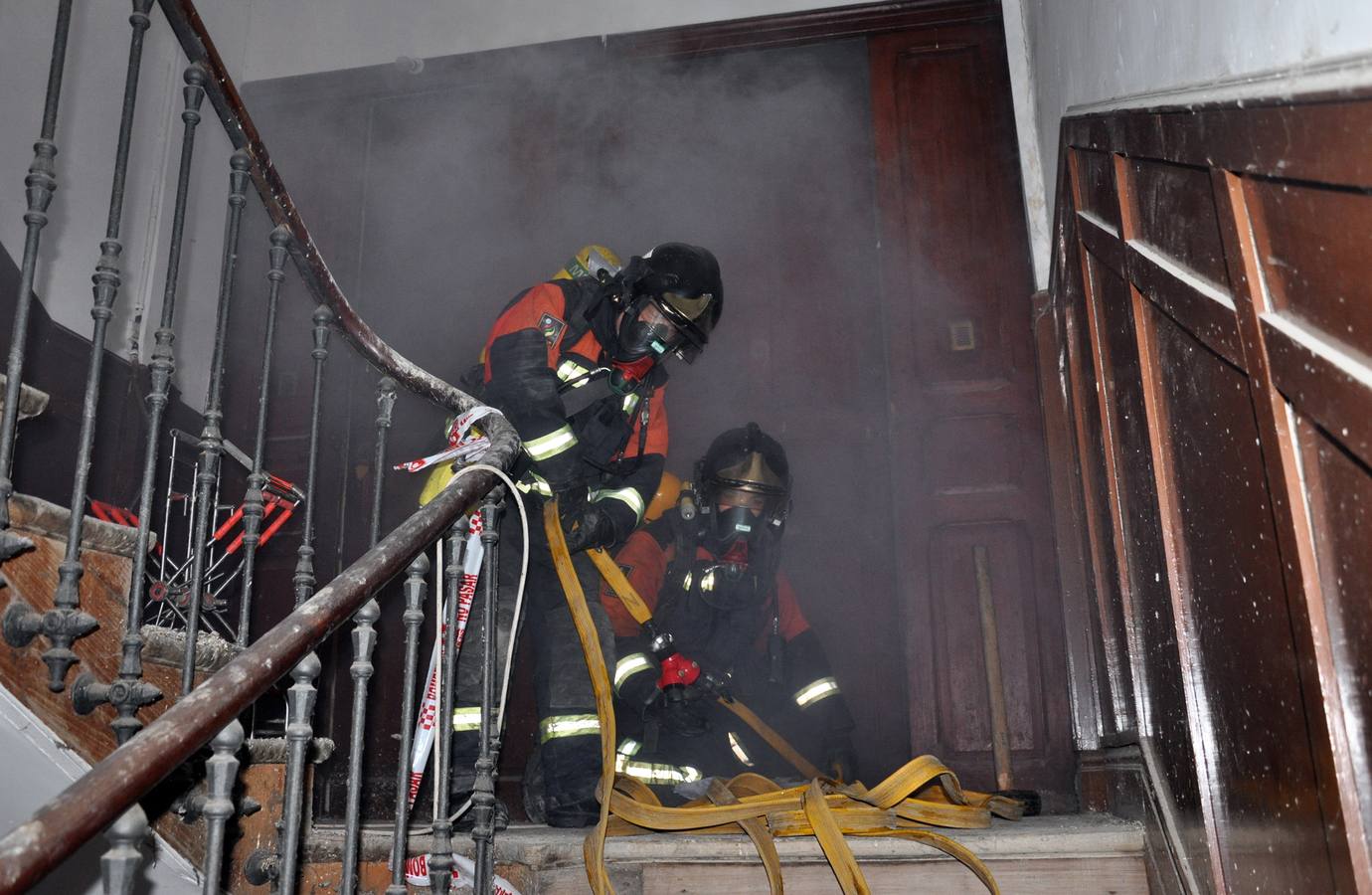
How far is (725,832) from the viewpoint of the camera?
2.28 metres

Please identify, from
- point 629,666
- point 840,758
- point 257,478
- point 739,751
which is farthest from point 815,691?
point 257,478

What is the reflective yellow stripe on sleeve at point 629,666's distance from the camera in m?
3.46

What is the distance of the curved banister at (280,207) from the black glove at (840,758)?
199 centimetres

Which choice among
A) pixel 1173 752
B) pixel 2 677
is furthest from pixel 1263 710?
pixel 2 677

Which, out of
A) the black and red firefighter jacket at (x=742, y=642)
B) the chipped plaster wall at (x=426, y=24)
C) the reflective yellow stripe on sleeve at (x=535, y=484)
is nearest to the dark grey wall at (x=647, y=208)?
the chipped plaster wall at (x=426, y=24)

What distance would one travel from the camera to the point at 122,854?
100cm

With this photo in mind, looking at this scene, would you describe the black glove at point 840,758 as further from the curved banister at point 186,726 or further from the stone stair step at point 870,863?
the curved banister at point 186,726

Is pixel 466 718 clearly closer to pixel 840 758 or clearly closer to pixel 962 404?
pixel 840 758

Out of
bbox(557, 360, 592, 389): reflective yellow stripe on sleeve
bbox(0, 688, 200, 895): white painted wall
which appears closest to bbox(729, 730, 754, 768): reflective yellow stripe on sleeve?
bbox(557, 360, 592, 389): reflective yellow stripe on sleeve

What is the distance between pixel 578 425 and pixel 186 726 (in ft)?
7.82

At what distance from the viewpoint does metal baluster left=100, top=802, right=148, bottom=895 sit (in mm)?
991

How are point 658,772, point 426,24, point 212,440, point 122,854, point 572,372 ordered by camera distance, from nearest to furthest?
point 122,854
point 212,440
point 658,772
point 572,372
point 426,24

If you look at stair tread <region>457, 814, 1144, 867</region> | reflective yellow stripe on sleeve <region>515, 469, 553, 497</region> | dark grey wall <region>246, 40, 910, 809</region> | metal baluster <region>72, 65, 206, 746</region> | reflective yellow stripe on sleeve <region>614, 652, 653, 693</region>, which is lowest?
stair tread <region>457, 814, 1144, 867</region>

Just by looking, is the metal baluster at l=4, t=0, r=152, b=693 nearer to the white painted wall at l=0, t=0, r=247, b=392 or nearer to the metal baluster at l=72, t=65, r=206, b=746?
the metal baluster at l=72, t=65, r=206, b=746
